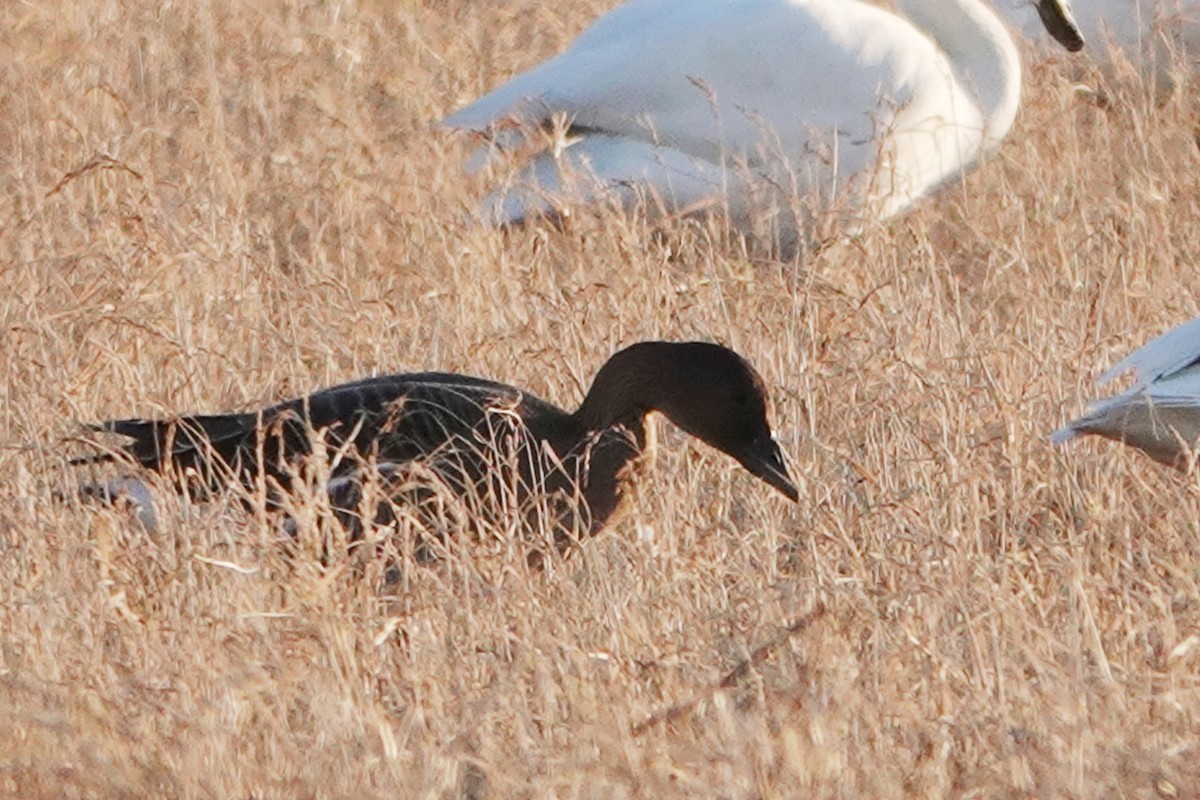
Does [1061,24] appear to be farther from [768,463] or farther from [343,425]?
[343,425]

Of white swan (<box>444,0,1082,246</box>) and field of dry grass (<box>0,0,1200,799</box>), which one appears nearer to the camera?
field of dry grass (<box>0,0,1200,799</box>)

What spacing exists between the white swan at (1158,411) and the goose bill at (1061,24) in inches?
120

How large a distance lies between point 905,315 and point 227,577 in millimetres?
2002

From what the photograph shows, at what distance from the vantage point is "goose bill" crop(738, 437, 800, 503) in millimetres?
4730

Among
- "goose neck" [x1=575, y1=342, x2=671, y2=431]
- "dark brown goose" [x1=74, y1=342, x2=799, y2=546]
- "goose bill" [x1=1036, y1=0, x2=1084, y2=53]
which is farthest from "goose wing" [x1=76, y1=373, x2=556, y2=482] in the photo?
"goose bill" [x1=1036, y1=0, x2=1084, y2=53]

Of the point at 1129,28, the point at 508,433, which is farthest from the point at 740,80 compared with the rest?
the point at 508,433

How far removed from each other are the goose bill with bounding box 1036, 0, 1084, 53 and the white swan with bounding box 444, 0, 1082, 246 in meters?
0.26

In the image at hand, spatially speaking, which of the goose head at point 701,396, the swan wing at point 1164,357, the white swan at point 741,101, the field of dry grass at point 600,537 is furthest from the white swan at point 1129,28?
the goose head at point 701,396

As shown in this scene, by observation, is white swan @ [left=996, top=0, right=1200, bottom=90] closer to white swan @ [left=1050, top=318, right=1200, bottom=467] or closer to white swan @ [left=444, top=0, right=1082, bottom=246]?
white swan @ [left=444, top=0, right=1082, bottom=246]

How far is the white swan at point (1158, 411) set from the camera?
15.1ft

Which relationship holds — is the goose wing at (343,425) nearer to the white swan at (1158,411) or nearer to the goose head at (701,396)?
the goose head at (701,396)

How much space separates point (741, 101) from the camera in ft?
24.1

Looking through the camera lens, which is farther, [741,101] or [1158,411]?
[741,101]

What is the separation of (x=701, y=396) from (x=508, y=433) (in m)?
0.38
